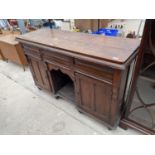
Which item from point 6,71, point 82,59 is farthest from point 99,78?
point 6,71

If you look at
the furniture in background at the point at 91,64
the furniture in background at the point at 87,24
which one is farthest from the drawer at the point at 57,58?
the furniture in background at the point at 87,24

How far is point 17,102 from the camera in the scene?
6.77 ft

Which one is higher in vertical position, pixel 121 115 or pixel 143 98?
pixel 143 98

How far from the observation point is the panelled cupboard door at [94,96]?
1.22 metres

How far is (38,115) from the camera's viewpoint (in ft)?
5.98

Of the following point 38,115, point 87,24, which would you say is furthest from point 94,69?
point 87,24

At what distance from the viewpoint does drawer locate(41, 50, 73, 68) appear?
1306 millimetres

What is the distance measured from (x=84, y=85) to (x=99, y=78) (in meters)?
0.24

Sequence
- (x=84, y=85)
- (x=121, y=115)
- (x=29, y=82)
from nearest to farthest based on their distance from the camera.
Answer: (x=84, y=85), (x=121, y=115), (x=29, y=82)

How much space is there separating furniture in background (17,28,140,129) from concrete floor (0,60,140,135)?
161mm

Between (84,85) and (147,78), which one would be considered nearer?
(147,78)

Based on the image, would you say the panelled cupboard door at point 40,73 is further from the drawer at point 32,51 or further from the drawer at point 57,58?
the drawer at point 57,58
